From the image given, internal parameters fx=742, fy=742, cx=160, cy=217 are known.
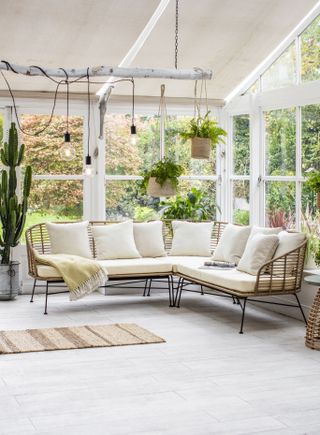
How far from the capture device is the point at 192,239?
8219 mm

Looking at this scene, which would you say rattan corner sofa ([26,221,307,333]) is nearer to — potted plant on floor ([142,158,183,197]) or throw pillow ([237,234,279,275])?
throw pillow ([237,234,279,275])

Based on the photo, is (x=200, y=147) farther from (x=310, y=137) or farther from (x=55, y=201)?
(x=55, y=201)

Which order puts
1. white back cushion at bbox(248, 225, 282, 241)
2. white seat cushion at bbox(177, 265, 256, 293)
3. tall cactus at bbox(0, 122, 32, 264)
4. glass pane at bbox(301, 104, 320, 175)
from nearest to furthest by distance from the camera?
white seat cushion at bbox(177, 265, 256, 293), white back cushion at bbox(248, 225, 282, 241), glass pane at bbox(301, 104, 320, 175), tall cactus at bbox(0, 122, 32, 264)

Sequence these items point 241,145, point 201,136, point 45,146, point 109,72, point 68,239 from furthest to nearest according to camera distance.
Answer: point 241,145 → point 45,146 → point 68,239 → point 201,136 → point 109,72

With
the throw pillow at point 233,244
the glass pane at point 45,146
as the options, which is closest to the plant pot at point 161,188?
the throw pillow at point 233,244

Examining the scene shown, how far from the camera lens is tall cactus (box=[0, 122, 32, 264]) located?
800 cm

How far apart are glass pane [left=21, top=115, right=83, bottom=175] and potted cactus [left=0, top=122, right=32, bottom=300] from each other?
381mm

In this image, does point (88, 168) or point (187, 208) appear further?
point (187, 208)

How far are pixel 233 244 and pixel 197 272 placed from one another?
0.55 meters

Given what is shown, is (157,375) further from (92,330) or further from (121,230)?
(121,230)

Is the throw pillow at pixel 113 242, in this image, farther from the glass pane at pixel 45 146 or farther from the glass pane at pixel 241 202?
the glass pane at pixel 241 202

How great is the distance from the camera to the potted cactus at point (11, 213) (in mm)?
7953

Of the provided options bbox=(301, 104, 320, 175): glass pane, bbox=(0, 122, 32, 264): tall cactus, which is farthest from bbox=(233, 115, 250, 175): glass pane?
bbox=(0, 122, 32, 264): tall cactus

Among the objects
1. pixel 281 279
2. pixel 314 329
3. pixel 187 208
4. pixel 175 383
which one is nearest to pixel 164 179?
pixel 187 208
